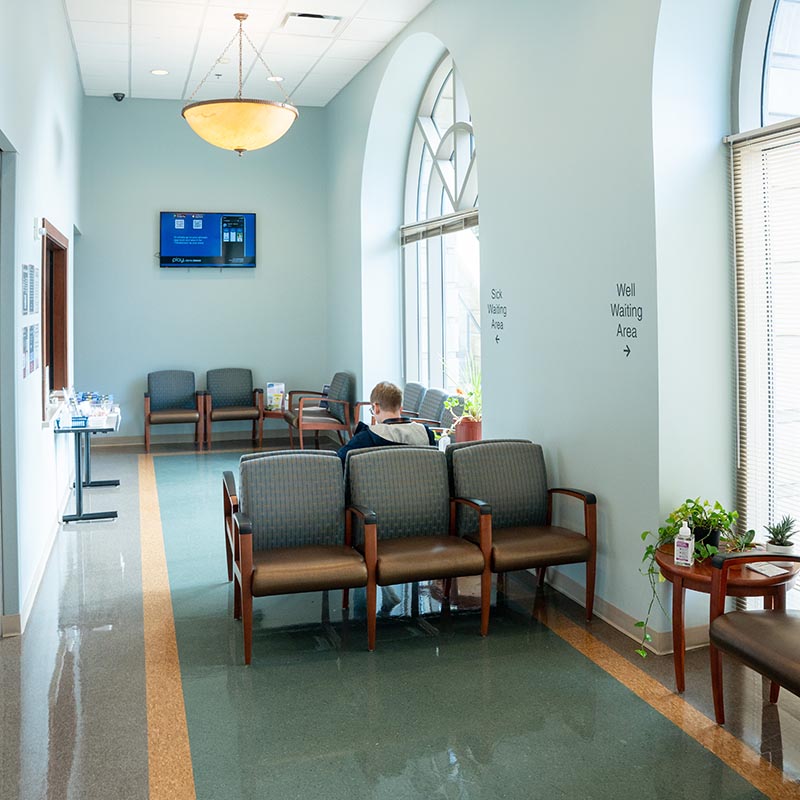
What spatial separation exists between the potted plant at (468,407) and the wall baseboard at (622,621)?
1.57 metres

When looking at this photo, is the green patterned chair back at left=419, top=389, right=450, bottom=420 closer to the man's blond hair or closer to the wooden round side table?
the man's blond hair

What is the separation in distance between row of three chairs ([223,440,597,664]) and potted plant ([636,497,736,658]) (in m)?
0.40

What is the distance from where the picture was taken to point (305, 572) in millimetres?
4000

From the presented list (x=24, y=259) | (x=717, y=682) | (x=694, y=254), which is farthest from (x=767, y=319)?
(x=24, y=259)

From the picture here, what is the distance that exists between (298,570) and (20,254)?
226 cm

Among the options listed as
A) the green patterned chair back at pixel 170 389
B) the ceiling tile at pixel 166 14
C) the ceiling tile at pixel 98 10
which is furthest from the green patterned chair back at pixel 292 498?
the green patterned chair back at pixel 170 389

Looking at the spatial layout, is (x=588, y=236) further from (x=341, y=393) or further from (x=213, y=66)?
(x=213, y=66)

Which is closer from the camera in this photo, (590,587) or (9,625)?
(9,625)

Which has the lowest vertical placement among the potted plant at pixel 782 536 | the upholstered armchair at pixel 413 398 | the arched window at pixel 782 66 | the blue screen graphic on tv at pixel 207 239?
the potted plant at pixel 782 536

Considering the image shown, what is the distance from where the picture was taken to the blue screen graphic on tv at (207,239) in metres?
10.6

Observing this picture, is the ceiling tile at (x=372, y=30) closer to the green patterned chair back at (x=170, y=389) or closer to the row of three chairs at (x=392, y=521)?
the row of three chairs at (x=392, y=521)

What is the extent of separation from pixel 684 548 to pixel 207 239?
26.9 ft

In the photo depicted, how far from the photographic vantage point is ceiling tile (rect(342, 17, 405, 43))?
24.3 ft

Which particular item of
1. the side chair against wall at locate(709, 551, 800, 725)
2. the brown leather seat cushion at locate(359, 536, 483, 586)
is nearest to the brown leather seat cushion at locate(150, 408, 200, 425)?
the brown leather seat cushion at locate(359, 536, 483, 586)
